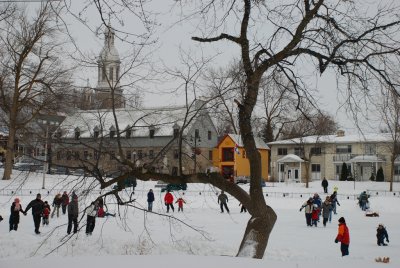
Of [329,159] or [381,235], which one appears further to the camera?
[329,159]

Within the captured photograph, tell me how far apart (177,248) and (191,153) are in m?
6.48

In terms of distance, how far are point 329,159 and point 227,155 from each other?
11941 mm

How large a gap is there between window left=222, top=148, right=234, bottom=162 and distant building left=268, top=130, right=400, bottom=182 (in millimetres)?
5255

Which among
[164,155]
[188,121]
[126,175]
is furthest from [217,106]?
[126,175]

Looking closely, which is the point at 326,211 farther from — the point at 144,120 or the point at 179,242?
the point at 144,120

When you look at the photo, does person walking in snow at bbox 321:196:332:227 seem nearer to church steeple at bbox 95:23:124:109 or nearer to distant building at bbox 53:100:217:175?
distant building at bbox 53:100:217:175

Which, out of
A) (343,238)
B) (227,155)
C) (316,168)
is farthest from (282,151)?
(343,238)

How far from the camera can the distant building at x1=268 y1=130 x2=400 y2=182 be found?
58.7 meters

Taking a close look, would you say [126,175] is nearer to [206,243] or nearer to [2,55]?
[206,243]

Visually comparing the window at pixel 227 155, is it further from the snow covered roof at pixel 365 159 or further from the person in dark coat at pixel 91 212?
the person in dark coat at pixel 91 212

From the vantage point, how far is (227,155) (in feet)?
207

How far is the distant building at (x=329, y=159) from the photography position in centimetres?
5872

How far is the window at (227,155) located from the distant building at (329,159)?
5.26m

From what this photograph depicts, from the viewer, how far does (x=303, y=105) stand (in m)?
10.7
